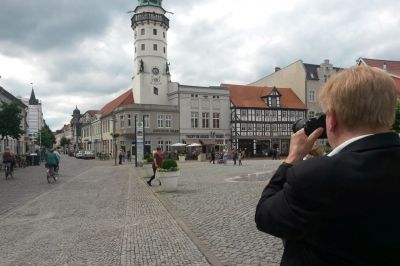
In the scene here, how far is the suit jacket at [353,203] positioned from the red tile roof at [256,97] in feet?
213

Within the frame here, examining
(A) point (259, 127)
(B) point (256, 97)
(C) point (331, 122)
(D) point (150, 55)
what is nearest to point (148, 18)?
(D) point (150, 55)

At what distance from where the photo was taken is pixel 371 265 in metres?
1.65

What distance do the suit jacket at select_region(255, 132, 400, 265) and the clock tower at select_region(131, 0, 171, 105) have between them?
6717cm

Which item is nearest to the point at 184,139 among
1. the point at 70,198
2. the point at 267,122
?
the point at 267,122

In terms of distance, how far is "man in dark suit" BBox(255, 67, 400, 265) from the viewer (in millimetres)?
1627

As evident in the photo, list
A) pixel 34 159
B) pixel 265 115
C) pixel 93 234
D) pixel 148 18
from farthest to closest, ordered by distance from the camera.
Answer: pixel 148 18, pixel 265 115, pixel 34 159, pixel 93 234

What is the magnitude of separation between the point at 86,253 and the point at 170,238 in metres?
1.59

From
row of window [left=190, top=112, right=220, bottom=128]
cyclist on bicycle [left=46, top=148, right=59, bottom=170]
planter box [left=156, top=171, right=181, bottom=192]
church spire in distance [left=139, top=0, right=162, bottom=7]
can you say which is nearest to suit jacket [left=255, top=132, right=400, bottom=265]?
planter box [left=156, top=171, right=181, bottom=192]

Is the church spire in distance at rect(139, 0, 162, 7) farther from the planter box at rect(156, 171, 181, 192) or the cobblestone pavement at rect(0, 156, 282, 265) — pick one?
the cobblestone pavement at rect(0, 156, 282, 265)

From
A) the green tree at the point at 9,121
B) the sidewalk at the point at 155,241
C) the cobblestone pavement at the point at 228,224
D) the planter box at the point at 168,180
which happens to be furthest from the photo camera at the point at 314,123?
the green tree at the point at 9,121

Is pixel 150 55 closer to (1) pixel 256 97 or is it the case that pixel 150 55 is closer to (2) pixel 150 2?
(2) pixel 150 2

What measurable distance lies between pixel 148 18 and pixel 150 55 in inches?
220

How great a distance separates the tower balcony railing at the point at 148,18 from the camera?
6809 cm

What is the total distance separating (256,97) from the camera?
227 feet
